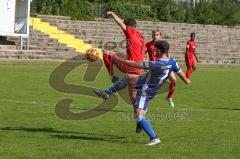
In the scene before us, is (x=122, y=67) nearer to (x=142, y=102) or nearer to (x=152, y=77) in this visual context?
(x=152, y=77)

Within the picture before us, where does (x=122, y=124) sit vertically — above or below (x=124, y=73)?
below

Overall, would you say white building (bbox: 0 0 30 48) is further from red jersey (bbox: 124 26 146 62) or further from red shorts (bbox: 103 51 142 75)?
red jersey (bbox: 124 26 146 62)

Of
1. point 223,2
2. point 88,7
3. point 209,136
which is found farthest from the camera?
point 223,2

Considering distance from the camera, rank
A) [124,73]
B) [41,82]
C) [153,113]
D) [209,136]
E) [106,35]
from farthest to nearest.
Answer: [106,35]
[41,82]
[153,113]
[124,73]
[209,136]

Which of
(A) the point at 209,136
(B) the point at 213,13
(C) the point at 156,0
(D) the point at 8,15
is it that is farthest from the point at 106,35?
(A) the point at 209,136

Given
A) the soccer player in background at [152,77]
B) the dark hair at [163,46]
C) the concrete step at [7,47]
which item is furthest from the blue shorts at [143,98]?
the concrete step at [7,47]

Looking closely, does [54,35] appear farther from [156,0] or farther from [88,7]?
[156,0]

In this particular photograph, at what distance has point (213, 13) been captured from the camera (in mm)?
65000

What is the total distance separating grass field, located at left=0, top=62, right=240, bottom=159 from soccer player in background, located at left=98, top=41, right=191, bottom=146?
0.38 meters

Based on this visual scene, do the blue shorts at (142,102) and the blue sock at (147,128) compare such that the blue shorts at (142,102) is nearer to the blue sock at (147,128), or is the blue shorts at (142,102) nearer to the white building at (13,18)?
the blue sock at (147,128)

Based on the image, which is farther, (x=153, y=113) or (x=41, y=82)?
(x=41, y=82)

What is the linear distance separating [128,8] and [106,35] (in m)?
7.93

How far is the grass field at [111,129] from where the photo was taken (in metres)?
11.1

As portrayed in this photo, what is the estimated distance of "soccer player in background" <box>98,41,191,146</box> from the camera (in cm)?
1191
